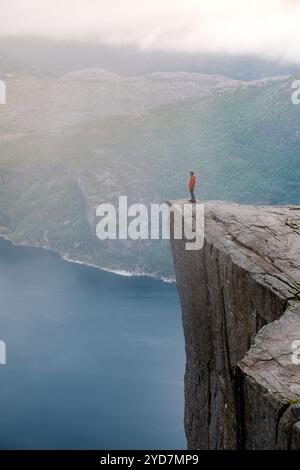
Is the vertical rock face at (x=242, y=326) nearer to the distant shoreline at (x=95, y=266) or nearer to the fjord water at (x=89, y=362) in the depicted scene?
the fjord water at (x=89, y=362)

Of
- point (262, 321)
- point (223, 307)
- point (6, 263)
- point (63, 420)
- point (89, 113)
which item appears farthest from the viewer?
point (89, 113)

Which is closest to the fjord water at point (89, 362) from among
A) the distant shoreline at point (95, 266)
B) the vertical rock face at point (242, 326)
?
the distant shoreline at point (95, 266)

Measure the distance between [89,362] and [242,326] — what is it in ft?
171

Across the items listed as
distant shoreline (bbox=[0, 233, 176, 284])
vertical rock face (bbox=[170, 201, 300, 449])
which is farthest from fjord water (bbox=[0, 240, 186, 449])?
vertical rock face (bbox=[170, 201, 300, 449])

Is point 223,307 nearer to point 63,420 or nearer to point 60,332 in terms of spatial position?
point 63,420

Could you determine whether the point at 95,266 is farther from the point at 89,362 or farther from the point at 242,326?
the point at 242,326

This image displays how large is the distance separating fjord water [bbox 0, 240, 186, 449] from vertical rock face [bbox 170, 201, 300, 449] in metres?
29.6

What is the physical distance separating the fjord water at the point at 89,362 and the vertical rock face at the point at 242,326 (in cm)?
2964

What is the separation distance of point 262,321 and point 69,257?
9180cm

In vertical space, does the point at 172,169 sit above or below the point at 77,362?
above

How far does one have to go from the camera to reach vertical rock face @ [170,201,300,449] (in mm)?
7066

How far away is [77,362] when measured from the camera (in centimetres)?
6116

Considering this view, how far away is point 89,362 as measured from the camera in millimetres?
60438
